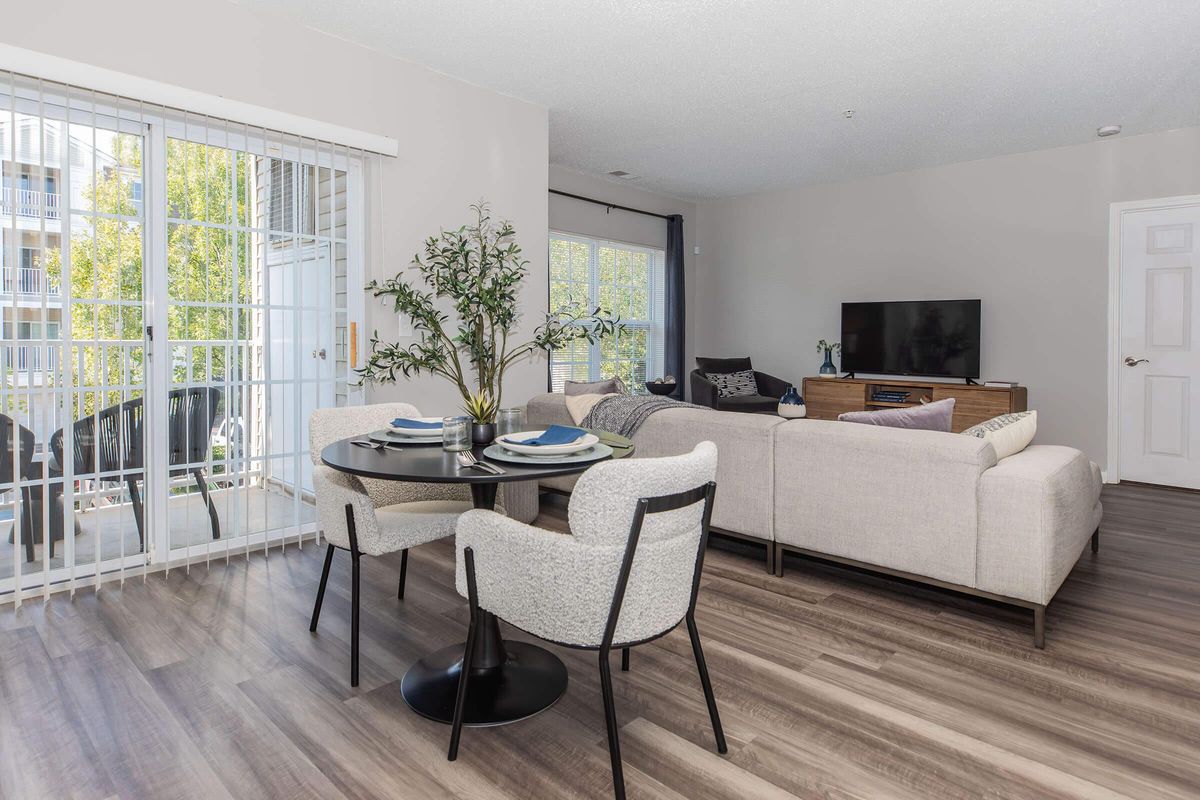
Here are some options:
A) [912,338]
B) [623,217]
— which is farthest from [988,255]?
[623,217]

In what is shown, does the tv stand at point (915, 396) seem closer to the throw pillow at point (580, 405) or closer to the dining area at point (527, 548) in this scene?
the throw pillow at point (580, 405)

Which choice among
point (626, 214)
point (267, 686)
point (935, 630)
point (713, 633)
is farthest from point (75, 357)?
point (626, 214)

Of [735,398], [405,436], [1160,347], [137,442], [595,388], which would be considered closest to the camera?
[405,436]

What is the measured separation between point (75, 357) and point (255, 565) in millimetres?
1148

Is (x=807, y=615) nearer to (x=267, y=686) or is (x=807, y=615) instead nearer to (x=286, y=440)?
(x=267, y=686)

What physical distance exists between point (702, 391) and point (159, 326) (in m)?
4.45

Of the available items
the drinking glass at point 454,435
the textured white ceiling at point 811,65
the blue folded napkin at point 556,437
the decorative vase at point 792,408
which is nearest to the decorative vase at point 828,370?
the textured white ceiling at point 811,65

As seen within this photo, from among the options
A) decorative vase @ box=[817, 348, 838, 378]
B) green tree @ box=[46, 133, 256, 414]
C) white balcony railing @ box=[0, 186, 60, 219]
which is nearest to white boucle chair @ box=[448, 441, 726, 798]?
green tree @ box=[46, 133, 256, 414]

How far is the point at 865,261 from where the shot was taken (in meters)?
6.57

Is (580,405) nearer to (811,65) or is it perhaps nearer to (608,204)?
(811,65)

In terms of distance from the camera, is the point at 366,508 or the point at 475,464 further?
the point at 366,508

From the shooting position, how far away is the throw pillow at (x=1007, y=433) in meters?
2.72

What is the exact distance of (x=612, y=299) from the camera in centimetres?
694

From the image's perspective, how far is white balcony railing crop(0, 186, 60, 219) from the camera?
2.68 metres
